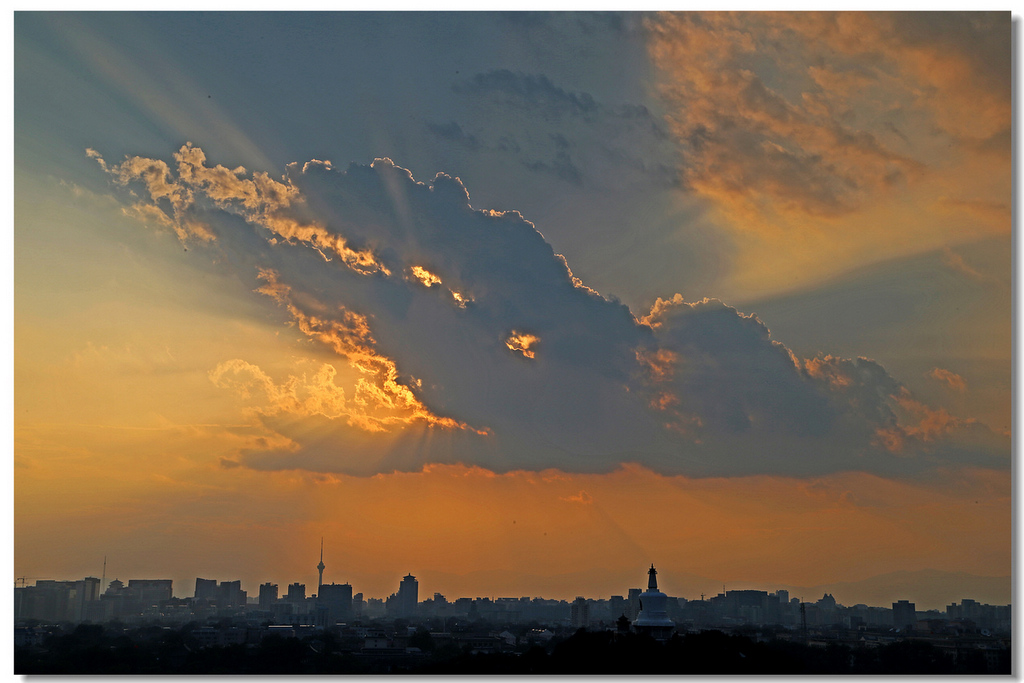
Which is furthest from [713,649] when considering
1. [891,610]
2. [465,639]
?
[891,610]

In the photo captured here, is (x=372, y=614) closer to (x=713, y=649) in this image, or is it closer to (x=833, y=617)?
(x=833, y=617)

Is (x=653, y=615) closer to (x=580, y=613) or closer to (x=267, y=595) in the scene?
(x=580, y=613)

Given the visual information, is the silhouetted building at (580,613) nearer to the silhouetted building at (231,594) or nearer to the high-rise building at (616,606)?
the high-rise building at (616,606)

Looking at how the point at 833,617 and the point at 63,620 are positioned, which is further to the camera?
the point at 833,617

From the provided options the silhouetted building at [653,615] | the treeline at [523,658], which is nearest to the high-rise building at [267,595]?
the treeline at [523,658]

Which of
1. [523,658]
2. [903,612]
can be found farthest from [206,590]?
[523,658]

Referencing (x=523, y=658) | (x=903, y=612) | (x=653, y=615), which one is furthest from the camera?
(x=903, y=612)

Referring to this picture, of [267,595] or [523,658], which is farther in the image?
[267,595]
